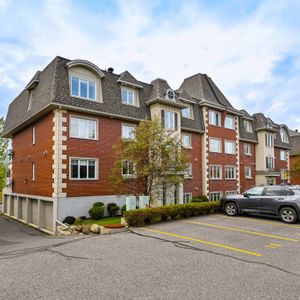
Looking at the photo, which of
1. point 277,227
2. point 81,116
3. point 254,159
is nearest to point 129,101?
point 81,116

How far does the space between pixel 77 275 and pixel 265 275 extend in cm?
446

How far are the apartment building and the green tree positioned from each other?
2.61 ft

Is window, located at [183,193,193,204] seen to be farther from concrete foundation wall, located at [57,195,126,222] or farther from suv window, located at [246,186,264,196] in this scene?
suv window, located at [246,186,264,196]

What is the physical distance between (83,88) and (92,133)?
10.2 ft

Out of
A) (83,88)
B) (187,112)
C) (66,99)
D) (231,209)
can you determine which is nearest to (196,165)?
(187,112)

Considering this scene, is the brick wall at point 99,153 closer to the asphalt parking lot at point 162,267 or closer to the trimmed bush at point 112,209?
the trimmed bush at point 112,209

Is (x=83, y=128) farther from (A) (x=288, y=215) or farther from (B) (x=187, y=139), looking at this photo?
(A) (x=288, y=215)

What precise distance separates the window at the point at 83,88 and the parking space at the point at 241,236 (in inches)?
402

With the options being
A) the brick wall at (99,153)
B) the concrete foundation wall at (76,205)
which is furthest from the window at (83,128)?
the concrete foundation wall at (76,205)

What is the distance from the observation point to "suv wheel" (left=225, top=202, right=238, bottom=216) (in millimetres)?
15258

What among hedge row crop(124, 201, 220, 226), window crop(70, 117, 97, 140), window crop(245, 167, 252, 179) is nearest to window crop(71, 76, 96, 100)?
window crop(70, 117, 97, 140)

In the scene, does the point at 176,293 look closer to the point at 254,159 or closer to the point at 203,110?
the point at 203,110

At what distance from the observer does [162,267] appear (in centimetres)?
677

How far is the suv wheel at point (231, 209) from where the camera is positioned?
50.1 ft
